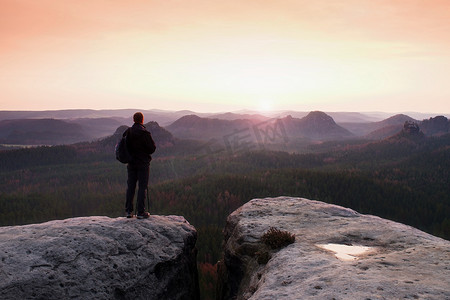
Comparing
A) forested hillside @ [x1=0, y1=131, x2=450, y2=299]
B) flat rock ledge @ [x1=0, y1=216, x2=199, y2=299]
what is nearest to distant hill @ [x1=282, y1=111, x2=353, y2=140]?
forested hillside @ [x1=0, y1=131, x2=450, y2=299]

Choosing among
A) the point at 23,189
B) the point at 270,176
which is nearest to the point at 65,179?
the point at 23,189

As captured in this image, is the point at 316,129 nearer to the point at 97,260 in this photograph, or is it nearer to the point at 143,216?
the point at 143,216

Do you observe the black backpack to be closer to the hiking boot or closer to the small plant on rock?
the hiking boot

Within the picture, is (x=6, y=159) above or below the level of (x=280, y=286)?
below

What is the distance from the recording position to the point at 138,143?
1091 centimetres

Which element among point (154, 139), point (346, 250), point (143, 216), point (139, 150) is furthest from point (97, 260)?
point (154, 139)

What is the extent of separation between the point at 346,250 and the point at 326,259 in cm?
134

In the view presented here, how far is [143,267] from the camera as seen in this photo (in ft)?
31.8

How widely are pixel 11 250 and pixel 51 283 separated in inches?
70.7

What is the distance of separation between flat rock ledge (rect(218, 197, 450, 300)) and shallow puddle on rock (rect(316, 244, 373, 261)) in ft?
0.48

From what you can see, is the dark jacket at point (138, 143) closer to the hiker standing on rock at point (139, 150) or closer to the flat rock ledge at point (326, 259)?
the hiker standing on rock at point (139, 150)

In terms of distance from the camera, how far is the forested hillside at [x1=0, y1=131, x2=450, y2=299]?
1353 inches

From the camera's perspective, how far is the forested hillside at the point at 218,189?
34.4m

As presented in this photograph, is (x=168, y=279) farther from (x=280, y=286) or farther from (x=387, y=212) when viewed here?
(x=387, y=212)
